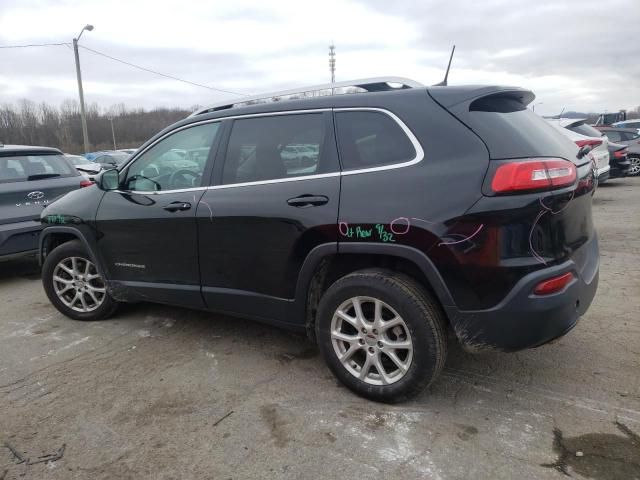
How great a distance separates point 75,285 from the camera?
175 inches

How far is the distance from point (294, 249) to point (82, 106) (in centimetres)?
2574

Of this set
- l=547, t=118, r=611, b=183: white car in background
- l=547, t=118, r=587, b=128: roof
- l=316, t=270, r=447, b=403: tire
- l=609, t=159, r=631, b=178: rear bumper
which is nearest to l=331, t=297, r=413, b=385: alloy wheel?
l=316, t=270, r=447, b=403: tire

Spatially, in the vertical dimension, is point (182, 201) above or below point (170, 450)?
above

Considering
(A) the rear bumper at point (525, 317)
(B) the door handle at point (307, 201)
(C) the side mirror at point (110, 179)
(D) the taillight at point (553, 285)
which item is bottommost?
(A) the rear bumper at point (525, 317)

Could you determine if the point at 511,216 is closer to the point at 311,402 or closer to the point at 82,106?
the point at 311,402

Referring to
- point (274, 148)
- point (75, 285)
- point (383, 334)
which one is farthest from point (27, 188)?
point (383, 334)

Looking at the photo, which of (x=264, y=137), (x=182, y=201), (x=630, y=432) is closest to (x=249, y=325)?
(x=182, y=201)

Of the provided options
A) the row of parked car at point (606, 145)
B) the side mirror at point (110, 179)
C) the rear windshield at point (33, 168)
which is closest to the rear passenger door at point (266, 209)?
the side mirror at point (110, 179)

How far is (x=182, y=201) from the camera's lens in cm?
355

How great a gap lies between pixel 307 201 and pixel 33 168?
15.6 ft

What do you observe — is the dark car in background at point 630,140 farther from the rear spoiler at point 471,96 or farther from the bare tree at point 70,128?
the bare tree at point 70,128

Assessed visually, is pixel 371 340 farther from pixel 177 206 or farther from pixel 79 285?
pixel 79 285

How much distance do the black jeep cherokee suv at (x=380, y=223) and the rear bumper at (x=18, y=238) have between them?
259 cm

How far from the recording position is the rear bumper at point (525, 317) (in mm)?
2496
